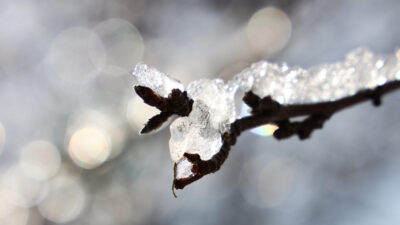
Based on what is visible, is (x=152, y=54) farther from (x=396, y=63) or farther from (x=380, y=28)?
(x=396, y=63)

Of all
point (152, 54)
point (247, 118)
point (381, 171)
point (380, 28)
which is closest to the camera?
point (247, 118)

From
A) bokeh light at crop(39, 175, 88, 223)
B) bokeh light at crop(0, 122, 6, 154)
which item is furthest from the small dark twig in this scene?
bokeh light at crop(0, 122, 6, 154)

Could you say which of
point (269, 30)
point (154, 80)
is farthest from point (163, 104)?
point (269, 30)

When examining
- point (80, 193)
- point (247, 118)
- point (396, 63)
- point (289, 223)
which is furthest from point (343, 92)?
point (80, 193)

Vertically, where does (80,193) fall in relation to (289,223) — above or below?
above

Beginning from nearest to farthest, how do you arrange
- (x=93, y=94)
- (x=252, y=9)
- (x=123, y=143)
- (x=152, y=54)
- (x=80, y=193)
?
(x=252, y=9) < (x=152, y=54) < (x=93, y=94) < (x=123, y=143) < (x=80, y=193)

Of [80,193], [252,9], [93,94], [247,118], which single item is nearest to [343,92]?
[247,118]

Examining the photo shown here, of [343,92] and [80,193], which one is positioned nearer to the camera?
[343,92]

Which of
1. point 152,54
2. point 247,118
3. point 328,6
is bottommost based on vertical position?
point 247,118

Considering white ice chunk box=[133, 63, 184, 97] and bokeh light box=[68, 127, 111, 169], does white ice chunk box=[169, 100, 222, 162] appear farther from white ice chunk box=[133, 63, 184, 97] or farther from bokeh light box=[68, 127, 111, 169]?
bokeh light box=[68, 127, 111, 169]
